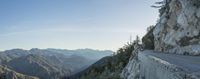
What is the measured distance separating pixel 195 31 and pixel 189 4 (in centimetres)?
368

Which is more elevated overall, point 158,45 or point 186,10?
point 186,10

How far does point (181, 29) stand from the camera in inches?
1318

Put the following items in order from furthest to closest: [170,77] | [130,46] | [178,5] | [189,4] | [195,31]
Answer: [130,46], [178,5], [189,4], [195,31], [170,77]

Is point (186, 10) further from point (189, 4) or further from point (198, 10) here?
point (198, 10)

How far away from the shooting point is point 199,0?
3034cm

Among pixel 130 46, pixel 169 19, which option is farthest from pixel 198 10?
pixel 130 46

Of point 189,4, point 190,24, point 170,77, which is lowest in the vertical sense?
point 170,77

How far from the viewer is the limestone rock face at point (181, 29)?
95.7 feet

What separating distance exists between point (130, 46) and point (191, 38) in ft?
131

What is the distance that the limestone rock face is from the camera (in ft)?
95.7

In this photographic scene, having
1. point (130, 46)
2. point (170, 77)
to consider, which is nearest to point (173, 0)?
point (130, 46)

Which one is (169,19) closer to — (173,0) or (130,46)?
(173,0)

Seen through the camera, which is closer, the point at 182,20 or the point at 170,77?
the point at 170,77

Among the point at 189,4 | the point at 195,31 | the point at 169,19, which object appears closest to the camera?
the point at 195,31
